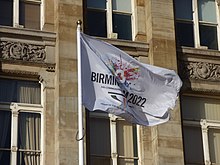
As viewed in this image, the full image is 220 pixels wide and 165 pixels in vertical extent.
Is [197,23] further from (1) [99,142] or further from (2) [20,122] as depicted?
(2) [20,122]

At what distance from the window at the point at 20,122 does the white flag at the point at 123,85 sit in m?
4.30

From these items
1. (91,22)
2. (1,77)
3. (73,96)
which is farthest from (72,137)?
(91,22)

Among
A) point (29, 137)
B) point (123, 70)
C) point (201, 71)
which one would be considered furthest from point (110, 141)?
point (123, 70)

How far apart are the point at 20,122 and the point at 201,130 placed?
5852 mm

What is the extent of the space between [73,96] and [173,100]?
3734mm

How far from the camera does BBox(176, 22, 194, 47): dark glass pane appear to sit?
81.8ft

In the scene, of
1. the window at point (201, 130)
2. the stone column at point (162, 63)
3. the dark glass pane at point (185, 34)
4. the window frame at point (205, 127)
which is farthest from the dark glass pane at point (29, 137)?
the dark glass pane at point (185, 34)

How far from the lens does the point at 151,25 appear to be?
77.9ft

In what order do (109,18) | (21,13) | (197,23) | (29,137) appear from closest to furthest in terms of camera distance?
1. (29,137)
2. (21,13)
3. (109,18)
4. (197,23)

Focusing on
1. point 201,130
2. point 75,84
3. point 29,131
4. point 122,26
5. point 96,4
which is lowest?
point 29,131

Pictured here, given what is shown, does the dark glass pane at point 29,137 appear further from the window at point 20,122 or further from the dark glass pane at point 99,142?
the dark glass pane at point 99,142

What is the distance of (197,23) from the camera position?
2539cm

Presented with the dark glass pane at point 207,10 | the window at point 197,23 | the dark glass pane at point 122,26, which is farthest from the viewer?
the dark glass pane at point 207,10

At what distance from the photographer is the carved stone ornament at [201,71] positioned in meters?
24.0
